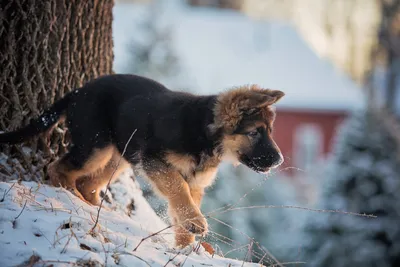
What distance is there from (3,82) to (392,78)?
31.8 metres

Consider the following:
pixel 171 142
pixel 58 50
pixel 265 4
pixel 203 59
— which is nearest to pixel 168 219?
pixel 171 142

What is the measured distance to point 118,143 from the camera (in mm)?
6566

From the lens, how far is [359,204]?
13.4 metres

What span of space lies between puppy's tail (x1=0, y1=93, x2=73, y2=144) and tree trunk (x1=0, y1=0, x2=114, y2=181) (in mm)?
345

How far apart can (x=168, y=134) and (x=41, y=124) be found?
1.31m

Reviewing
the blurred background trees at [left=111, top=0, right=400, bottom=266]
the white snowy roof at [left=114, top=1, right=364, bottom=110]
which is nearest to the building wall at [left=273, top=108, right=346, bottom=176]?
the blurred background trees at [left=111, top=0, right=400, bottom=266]

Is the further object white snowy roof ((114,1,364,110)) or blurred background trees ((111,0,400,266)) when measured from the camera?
white snowy roof ((114,1,364,110))

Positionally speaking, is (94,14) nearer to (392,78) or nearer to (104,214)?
(104,214)

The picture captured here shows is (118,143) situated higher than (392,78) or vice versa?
(118,143)

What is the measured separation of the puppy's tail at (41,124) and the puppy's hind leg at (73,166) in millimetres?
346

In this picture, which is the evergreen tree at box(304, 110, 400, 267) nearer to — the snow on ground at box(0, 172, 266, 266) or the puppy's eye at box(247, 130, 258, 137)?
the puppy's eye at box(247, 130, 258, 137)

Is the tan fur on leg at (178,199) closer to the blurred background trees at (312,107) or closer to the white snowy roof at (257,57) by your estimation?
the blurred background trees at (312,107)

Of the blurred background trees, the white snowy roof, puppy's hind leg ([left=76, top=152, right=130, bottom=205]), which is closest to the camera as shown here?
puppy's hind leg ([left=76, top=152, right=130, bottom=205])

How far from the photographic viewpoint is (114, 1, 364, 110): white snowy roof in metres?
35.1
